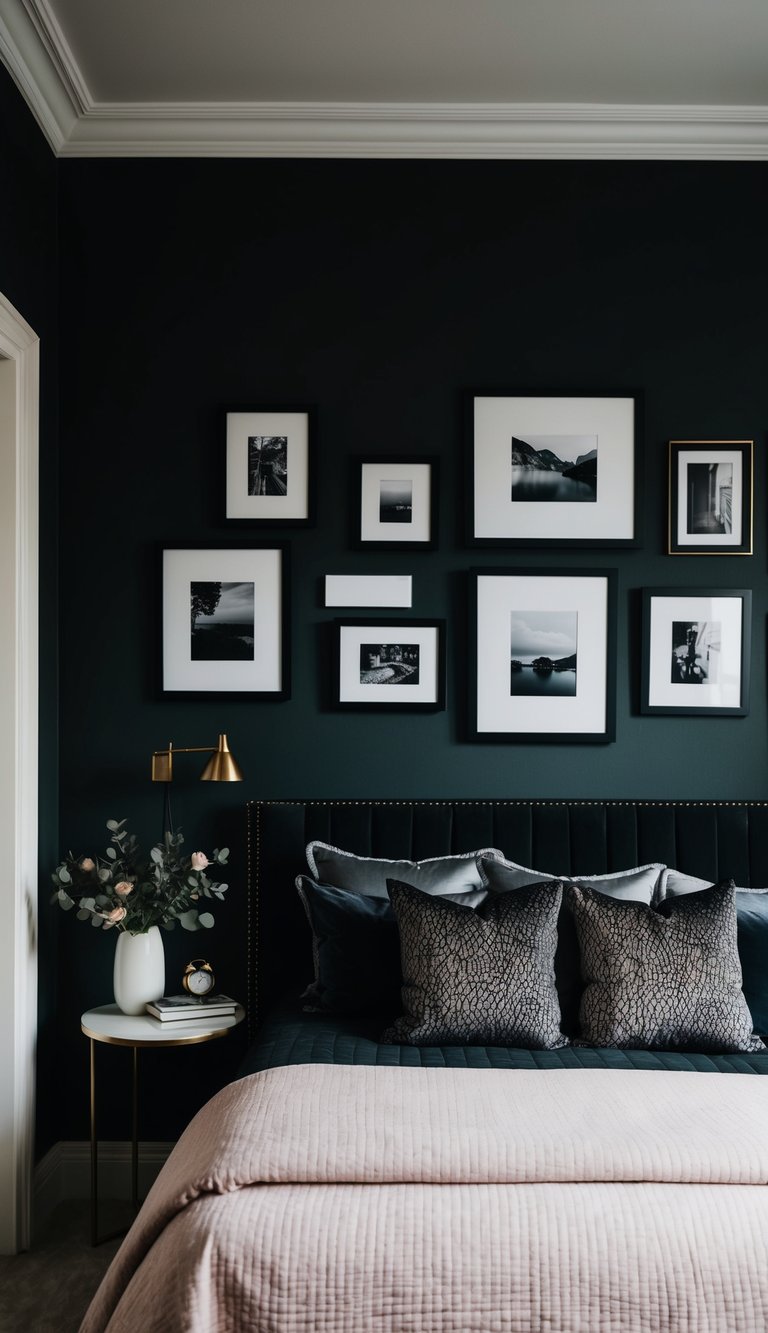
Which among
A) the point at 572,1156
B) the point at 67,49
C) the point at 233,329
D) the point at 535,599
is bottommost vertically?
the point at 572,1156

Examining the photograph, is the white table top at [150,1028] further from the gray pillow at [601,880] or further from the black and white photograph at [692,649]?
the black and white photograph at [692,649]

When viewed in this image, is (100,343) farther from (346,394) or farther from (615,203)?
(615,203)

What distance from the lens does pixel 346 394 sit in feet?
11.4

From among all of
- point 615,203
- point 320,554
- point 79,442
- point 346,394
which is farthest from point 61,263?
point 615,203

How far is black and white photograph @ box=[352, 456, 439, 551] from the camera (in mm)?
3459

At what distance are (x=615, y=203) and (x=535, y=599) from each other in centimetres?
135

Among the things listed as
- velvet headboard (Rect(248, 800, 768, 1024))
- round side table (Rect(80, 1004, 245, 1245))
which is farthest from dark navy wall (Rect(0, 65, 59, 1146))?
velvet headboard (Rect(248, 800, 768, 1024))

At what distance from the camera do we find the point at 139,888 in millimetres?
3166

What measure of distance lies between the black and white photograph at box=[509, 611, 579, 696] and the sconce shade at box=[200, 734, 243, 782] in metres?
0.94

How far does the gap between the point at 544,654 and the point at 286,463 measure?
1057 millimetres

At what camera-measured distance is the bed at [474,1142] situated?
5.79 ft

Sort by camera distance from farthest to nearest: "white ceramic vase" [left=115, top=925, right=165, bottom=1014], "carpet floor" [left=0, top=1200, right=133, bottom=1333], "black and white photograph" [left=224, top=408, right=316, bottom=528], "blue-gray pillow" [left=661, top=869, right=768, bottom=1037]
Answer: "black and white photograph" [left=224, top=408, right=316, bottom=528] → "white ceramic vase" [left=115, top=925, right=165, bottom=1014] → "blue-gray pillow" [left=661, top=869, right=768, bottom=1037] → "carpet floor" [left=0, top=1200, right=133, bottom=1333]

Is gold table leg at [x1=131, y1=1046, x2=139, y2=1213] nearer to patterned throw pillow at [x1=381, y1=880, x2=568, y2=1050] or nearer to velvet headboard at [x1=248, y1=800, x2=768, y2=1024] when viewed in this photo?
velvet headboard at [x1=248, y1=800, x2=768, y2=1024]

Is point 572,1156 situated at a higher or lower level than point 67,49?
lower
